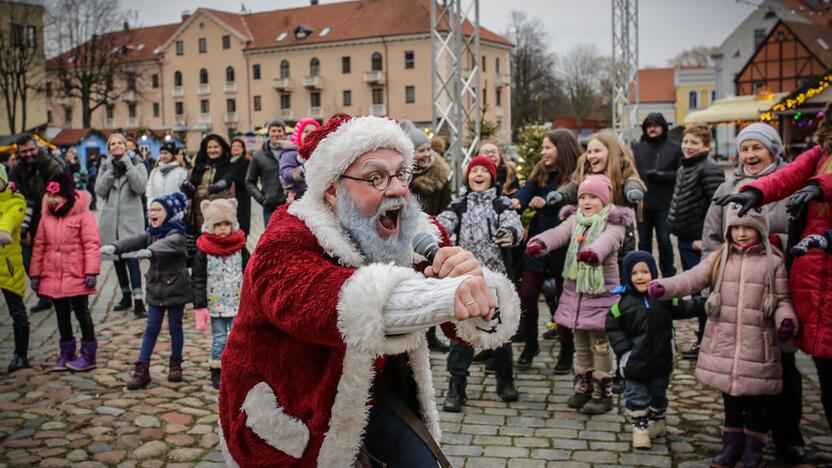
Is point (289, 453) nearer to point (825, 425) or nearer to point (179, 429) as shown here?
point (179, 429)

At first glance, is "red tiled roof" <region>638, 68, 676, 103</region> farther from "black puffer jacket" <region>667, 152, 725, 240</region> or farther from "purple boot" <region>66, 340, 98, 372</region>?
"purple boot" <region>66, 340, 98, 372</region>

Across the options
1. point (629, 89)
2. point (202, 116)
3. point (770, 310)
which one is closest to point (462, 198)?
point (770, 310)

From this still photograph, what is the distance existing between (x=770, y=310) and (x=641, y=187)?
191 cm

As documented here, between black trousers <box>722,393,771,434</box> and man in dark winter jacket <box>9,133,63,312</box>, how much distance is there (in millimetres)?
6543

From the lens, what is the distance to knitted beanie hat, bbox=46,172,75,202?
7.07 meters

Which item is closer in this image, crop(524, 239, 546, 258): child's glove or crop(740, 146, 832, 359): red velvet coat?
crop(740, 146, 832, 359): red velvet coat

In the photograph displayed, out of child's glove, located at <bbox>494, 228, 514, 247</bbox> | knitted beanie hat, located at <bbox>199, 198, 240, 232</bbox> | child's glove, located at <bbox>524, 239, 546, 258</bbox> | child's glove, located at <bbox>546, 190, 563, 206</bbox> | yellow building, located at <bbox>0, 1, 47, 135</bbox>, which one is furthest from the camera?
yellow building, located at <bbox>0, 1, 47, 135</bbox>

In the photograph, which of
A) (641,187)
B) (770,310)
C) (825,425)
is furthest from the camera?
(641,187)

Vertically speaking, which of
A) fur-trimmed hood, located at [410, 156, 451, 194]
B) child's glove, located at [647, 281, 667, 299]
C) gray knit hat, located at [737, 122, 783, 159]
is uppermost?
gray knit hat, located at [737, 122, 783, 159]

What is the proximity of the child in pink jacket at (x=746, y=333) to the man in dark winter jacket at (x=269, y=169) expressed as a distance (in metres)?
6.32

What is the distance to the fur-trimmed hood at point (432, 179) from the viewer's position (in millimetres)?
7543

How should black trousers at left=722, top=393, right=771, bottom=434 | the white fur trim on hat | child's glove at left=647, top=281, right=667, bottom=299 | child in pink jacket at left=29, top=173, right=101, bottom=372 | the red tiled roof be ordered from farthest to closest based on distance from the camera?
the red tiled roof → child in pink jacket at left=29, top=173, right=101, bottom=372 → child's glove at left=647, top=281, right=667, bottom=299 → black trousers at left=722, top=393, right=771, bottom=434 → the white fur trim on hat

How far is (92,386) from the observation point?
21.7 ft

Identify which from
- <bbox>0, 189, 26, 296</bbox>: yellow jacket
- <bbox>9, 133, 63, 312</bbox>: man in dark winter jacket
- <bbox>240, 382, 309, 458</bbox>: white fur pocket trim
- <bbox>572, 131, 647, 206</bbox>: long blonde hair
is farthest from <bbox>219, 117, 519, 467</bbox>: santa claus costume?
<bbox>9, 133, 63, 312</bbox>: man in dark winter jacket
